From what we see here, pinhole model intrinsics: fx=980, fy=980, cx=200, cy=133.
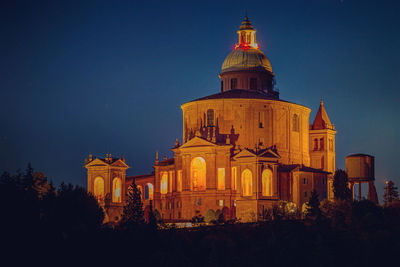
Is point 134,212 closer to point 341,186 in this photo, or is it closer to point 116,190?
point 116,190

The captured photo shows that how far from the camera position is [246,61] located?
11819 cm

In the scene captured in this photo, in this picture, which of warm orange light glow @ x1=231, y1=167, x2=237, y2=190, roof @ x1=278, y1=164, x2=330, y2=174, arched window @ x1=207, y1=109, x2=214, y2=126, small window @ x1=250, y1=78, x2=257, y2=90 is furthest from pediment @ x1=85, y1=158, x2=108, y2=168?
small window @ x1=250, y1=78, x2=257, y2=90

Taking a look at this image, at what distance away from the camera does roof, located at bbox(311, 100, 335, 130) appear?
11919 centimetres

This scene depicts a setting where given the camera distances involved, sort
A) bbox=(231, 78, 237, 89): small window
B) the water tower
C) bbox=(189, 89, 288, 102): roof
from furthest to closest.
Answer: bbox=(231, 78, 237, 89): small window, the water tower, bbox=(189, 89, 288, 102): roof

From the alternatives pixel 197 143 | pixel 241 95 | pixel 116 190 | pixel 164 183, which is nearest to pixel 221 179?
pixel 197 143

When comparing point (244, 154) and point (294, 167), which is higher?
point (244, 154)

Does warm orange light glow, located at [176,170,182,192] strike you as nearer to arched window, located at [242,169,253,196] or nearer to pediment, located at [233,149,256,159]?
arched window, located at [242,169,253,196]

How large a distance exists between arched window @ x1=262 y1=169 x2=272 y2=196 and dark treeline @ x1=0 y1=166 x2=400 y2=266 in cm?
1737

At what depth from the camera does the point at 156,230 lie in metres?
82.6

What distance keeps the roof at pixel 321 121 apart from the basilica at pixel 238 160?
0.12 meters

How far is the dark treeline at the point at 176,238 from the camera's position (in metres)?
75.4

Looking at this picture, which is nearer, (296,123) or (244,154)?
(244,154)

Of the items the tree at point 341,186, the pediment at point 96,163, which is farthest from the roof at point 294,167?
the pediment at point 96,163

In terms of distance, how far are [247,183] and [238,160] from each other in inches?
128
